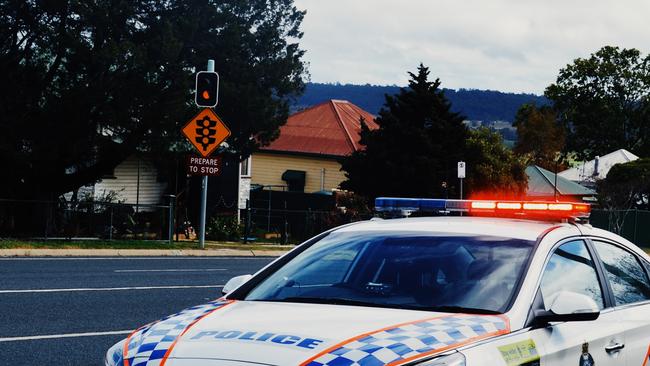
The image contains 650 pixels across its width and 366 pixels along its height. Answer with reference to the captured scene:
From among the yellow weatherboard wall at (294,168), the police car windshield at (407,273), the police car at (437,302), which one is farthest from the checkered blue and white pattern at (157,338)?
the yellow weatherboard wall at (294,168)

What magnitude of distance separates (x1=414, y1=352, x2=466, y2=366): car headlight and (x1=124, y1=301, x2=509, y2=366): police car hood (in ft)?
0.14

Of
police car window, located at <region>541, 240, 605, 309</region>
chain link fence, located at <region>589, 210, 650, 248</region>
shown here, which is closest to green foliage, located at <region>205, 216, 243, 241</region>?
chain link fence, located at <region>589, 210, 650, 248</region>

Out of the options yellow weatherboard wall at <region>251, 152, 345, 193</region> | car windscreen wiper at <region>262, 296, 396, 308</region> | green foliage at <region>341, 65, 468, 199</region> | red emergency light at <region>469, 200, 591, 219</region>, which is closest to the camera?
car windscreen wiper at <region>262, 296, 396, 308</region>

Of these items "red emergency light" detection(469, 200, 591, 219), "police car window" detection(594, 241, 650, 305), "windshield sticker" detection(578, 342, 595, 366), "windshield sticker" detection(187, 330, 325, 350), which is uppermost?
"red emergency light" detection(469, 200, 591, 219)

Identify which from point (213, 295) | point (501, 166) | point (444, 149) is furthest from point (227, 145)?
point (213, 295)

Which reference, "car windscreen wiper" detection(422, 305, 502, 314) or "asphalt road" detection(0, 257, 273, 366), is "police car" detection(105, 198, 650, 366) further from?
"asphalt road" detection(0, 257, 273, 366)

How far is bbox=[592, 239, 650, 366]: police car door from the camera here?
235 inches

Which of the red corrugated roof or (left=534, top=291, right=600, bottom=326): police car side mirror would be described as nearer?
(left=534, top=291, right=600, bottom=326): police car side mirror

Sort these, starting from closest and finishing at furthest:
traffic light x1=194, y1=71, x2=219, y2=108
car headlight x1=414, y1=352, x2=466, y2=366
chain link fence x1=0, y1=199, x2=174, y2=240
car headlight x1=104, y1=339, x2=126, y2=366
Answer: car headlight x1=414, y1=352, x2=466, y2=366, car headlight x1=104, y1=339, x2=126, y2=366, traffic light x1=194, y1=71, x2=219, y2=108, chain link fence x1=0, y1=199, x2=174, y2=240

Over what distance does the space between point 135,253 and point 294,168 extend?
41.2 metres

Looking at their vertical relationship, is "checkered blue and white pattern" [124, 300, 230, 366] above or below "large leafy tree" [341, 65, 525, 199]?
below

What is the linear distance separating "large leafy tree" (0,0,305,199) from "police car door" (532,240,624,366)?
2261 cm

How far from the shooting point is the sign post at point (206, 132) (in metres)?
24.3

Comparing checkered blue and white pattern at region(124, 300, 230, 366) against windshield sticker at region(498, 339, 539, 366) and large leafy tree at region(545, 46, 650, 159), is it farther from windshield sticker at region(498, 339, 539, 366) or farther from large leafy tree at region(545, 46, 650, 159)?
large leafy tree at region(545, 46, 650, 159)
